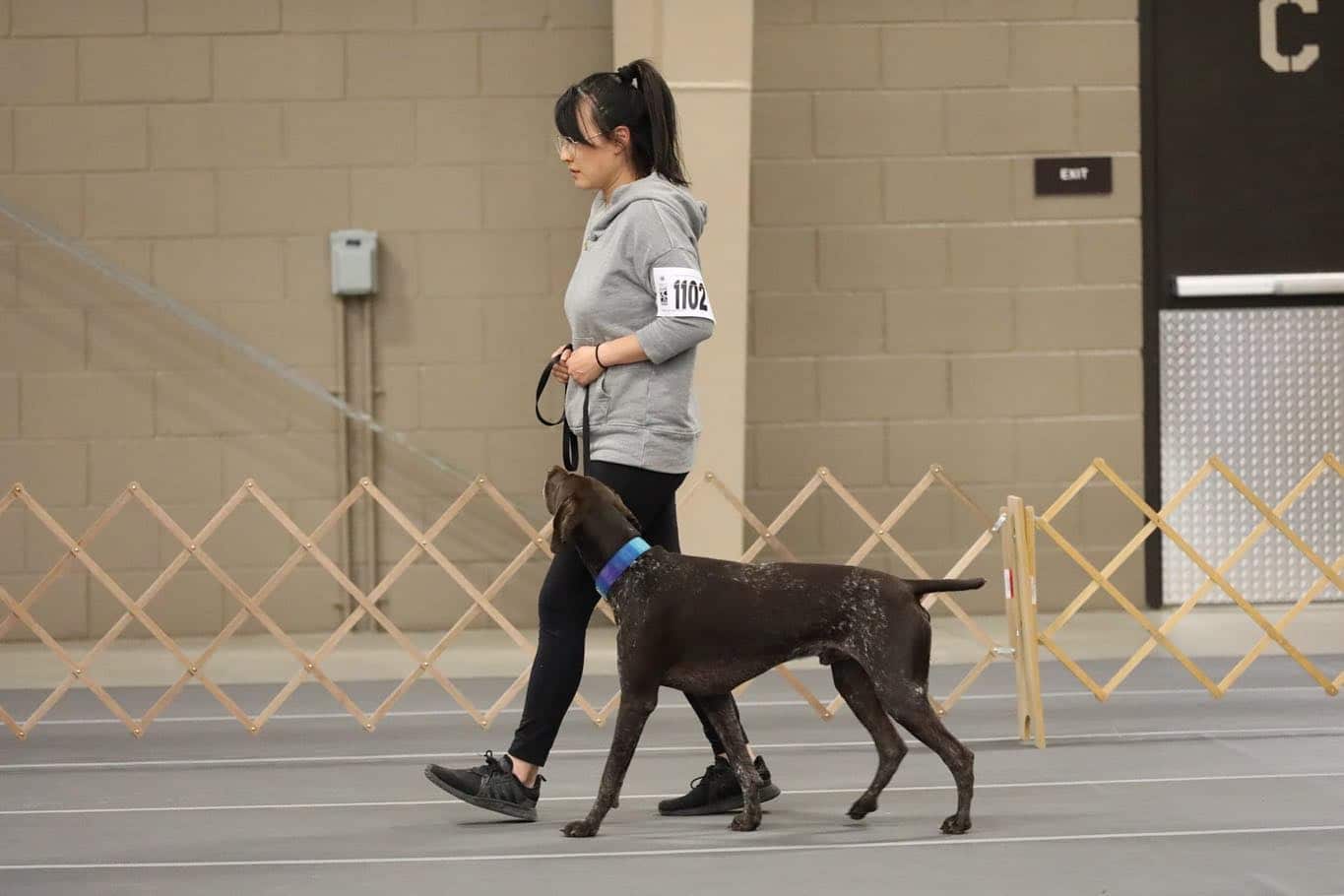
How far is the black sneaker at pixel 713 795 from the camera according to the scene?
3.75m

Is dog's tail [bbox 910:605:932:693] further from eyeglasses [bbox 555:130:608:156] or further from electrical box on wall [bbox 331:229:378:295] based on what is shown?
electrical box on wall [bbox 331:229:378:295]

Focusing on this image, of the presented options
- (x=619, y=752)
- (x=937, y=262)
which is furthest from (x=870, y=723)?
(x=937, y=262)

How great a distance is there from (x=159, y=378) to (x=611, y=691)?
2417 mm

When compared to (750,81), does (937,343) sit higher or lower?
lower

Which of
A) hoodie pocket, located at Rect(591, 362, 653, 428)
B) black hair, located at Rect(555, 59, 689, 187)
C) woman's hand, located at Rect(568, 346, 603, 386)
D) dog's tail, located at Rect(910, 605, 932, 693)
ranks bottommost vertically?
dog's tail, located at Rect(910, 605, 932, 693)

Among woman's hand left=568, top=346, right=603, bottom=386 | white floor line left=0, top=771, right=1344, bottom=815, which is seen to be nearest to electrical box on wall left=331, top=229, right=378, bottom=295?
white floor line left=0, top=771, right=1344, bottom=815

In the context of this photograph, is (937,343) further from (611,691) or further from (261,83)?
(261,83)

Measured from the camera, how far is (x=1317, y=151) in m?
7.16

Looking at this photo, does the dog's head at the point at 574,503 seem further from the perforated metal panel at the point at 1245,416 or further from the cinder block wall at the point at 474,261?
the perforated metal panel at the point at 1245,416

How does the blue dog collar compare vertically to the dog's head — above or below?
below

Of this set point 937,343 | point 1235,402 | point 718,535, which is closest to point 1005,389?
point 937,343

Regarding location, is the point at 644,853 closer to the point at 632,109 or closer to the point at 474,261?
the point at 632,109

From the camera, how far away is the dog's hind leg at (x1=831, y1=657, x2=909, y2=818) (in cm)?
364

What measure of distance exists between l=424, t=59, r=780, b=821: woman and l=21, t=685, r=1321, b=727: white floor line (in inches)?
64.6
